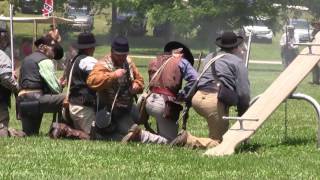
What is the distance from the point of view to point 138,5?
36.0m

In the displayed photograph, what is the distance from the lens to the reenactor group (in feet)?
33.4

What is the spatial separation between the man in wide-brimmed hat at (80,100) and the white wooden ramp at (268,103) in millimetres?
2341

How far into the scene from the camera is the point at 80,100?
11219mm

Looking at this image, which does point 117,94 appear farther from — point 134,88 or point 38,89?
point 38,89

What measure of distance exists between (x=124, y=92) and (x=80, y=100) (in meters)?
0.70

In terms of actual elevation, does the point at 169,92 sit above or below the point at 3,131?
above

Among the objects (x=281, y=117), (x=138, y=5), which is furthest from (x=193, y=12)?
(x=281, y=117)

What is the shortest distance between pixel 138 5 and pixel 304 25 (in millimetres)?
9279

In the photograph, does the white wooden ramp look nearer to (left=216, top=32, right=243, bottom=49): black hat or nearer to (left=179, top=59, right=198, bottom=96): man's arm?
(left=216, top=32, right=243, bottom=49): black hat

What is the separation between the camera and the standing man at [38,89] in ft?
37.8

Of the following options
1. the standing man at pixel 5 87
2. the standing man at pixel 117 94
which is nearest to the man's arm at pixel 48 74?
the standing man at pixel 5 87

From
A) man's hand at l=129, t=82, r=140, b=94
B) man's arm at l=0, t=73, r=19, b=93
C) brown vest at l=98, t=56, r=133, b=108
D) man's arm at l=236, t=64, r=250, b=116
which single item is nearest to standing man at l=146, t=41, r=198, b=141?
man's hand at l=129, t=82, r=140, b=94

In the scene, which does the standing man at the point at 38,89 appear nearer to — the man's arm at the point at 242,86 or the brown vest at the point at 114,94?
the brown vest at the point at 114,94

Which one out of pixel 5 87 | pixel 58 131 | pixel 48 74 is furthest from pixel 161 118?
pixel 5 87
